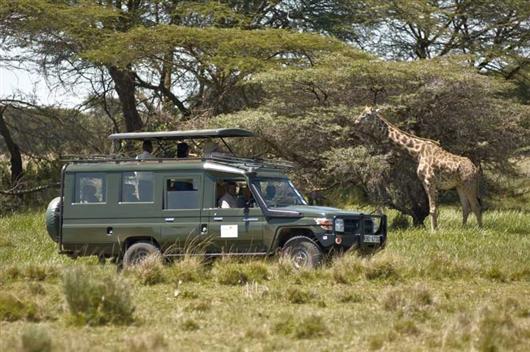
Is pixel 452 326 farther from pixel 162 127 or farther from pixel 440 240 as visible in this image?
pixel 162 127

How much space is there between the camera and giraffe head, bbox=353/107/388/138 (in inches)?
913

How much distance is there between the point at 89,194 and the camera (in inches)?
642

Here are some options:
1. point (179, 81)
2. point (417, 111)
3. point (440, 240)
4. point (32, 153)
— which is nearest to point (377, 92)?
point (417, 111)

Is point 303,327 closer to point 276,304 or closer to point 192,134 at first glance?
point 276,304

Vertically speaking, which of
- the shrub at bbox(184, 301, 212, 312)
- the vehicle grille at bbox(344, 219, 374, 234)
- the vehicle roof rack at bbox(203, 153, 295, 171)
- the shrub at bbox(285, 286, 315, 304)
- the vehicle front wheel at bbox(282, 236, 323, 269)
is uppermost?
the vehicle roof rack at bbox(203, 153, 295, 171)

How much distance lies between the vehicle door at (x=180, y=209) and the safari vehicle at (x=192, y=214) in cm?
2

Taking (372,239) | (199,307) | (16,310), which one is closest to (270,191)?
(372,239)

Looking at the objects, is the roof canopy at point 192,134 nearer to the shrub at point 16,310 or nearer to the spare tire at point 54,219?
the spare tire at point 54,219

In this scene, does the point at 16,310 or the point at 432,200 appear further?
the point at 432,200

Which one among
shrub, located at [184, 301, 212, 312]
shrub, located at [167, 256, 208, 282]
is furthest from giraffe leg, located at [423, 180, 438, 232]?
shrub, located at [184, 301, 212, 312]

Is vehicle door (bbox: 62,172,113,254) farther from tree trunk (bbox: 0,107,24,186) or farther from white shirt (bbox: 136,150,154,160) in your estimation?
tree trunk (bbox: 0,107,24,186)

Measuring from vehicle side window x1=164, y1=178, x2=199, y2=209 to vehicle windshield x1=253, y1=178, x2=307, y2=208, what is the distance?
0.98 m

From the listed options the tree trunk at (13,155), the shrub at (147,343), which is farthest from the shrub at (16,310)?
the tree trunk at (13,155)

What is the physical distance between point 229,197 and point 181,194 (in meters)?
0.75
